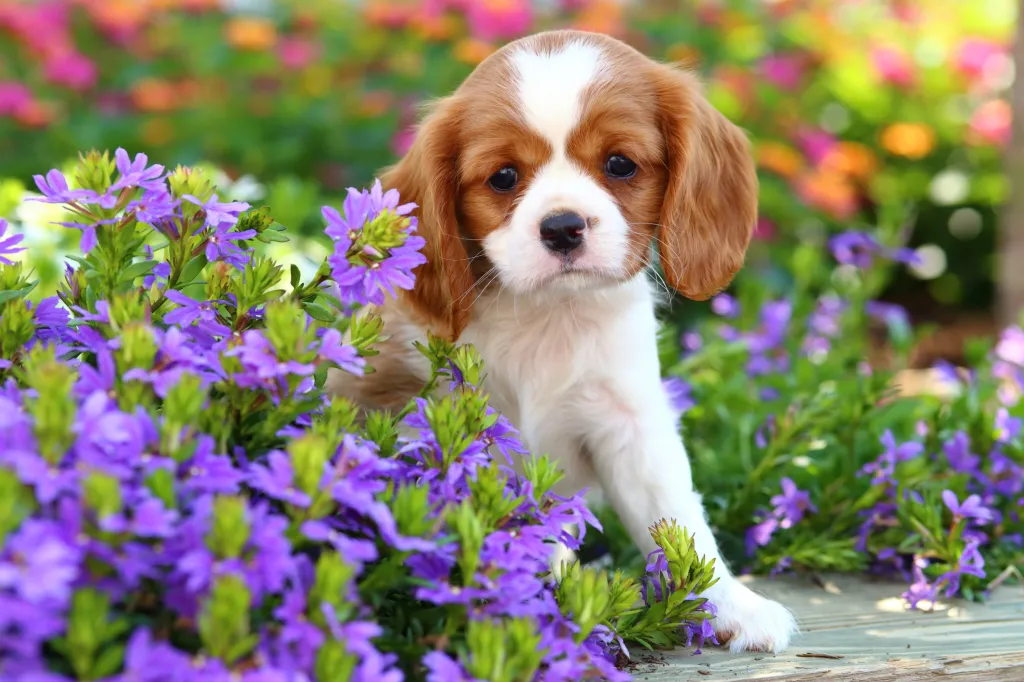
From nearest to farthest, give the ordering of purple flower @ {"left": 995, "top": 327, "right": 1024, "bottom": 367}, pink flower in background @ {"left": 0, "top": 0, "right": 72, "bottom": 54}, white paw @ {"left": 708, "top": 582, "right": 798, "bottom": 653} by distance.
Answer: white paw @ {"left": 708, "top": 582, "right": 798, "bottom": 653}
purple flower @ {"left": 995, "top": 327, "right": 1024, "bottom": 367}
pink flower in background @ {"left": 0, "top": 0, "right": 72, "bottom": 54}

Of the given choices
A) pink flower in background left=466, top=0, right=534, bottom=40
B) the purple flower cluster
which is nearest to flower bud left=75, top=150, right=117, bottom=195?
the purple flower cluster

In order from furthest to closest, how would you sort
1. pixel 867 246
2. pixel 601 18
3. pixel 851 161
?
pixel 601 18
pixel 851 161
pixel 867 246

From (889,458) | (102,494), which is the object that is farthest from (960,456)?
(102,494)

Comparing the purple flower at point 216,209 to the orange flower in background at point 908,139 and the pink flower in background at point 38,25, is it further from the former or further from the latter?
the orange flower in background at point 908,139

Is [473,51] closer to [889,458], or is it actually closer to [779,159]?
[779,159]

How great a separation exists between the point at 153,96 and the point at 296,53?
2.91 ft

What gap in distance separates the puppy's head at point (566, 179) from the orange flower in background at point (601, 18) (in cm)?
388

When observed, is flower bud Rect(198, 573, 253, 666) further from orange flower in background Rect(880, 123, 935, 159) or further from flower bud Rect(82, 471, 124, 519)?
orange flower in background Rect(880, 123, 935, 159)

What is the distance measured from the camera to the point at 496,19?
20.8ft

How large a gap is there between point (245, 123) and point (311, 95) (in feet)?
1.69

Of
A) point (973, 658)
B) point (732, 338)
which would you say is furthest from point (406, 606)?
point (732, 338)

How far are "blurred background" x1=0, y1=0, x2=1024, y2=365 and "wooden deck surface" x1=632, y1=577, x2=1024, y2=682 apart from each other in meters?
2.96

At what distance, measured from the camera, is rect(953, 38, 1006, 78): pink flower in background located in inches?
285

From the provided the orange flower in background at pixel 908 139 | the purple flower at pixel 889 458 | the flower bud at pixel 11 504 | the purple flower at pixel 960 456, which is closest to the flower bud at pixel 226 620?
the flower bud at pixel 11 504
